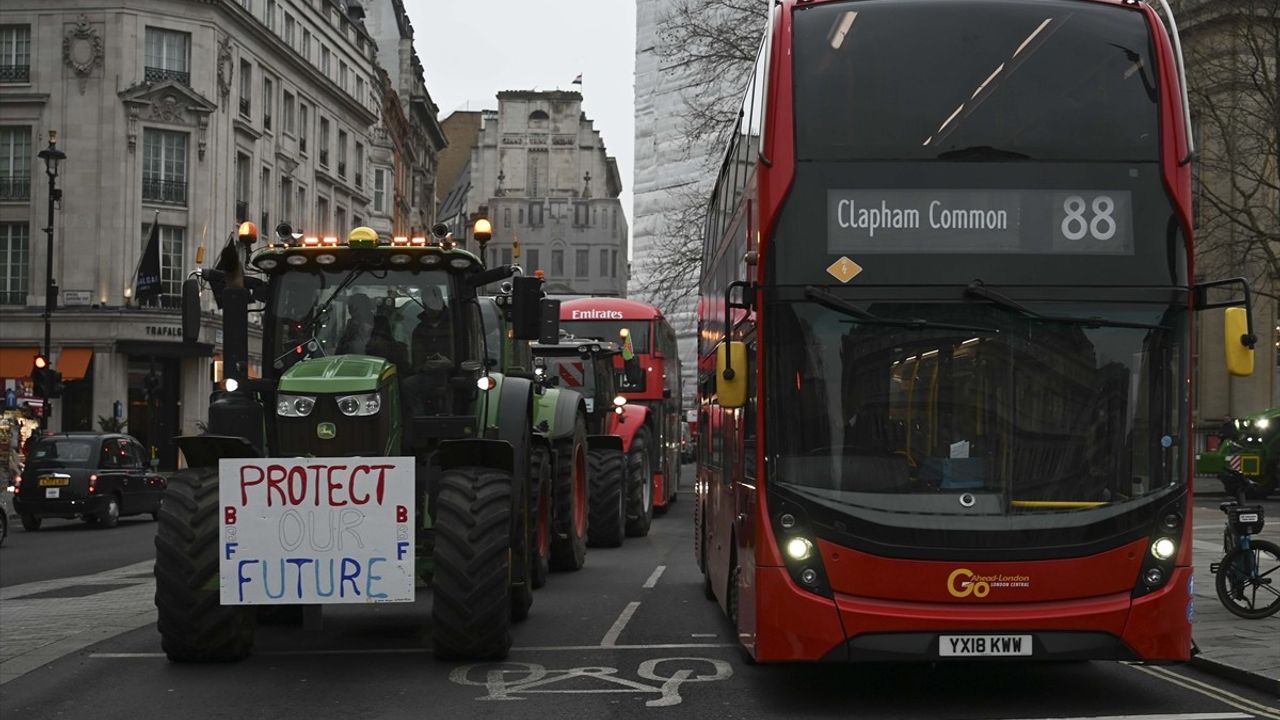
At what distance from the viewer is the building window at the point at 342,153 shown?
6404 cm

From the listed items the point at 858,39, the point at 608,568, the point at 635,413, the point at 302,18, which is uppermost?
the point at 302,18

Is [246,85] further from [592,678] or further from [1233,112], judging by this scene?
[592,678]

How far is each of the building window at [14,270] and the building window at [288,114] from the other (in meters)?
11.3

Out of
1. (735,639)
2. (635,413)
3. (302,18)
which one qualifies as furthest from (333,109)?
(735,639)

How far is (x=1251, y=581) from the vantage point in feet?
40.3

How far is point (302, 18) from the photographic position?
191ft

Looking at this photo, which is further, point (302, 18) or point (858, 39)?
point (302, 18)

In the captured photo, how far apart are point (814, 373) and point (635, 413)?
15.6m

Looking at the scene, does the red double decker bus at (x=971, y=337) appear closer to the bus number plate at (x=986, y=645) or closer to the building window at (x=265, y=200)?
the bus number plate at (x=986, y=645)

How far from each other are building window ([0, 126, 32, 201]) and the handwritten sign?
137 feet

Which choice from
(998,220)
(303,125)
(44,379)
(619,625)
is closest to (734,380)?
(998,220)

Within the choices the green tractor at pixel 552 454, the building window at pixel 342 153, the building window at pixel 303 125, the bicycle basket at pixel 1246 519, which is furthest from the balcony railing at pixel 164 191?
the bicycle basket at pixel 1246 519

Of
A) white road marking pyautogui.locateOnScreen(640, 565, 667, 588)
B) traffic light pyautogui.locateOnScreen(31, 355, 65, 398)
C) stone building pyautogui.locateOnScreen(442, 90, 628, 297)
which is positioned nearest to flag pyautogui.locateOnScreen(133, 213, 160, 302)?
traffic light pyautogui.locateOnScreen(31, 355, 65, 398)

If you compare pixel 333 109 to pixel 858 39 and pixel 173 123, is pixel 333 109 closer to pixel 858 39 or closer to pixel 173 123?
pixel 173 123
